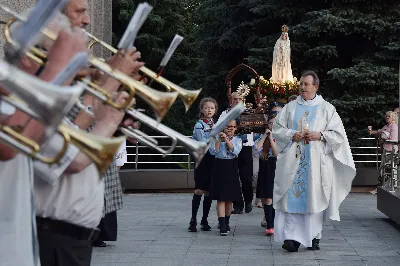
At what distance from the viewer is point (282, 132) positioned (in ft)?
33.8

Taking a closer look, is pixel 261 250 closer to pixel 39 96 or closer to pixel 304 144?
pixel 304 144

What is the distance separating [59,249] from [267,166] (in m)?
8.76

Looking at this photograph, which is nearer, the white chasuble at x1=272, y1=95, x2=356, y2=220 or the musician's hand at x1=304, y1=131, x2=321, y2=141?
the musician's hand at x1=304, y1=131, x2=321, y2=141

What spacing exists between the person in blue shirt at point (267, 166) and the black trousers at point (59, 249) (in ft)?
26.7

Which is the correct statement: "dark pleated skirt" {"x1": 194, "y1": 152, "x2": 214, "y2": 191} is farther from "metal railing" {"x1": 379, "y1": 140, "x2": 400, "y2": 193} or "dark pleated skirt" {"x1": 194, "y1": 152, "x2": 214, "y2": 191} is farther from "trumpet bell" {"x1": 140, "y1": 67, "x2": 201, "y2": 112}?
"trumpet bell" {"x1": 140, "y1": 67, "x2": 201, "y2": 112}

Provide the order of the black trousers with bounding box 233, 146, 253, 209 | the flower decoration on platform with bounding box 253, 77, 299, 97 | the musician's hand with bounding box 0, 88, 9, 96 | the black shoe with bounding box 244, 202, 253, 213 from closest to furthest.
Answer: the musician's hand with bounding box 0, 88, 9, 96 < the black trousers with bounding box 233, 146, 253, 209 < the black shoe with bounding box 244, 202, 253, 213 < the flower decoration on platform with bounding box 253, 77, 299, 97

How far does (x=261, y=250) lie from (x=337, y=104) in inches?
579

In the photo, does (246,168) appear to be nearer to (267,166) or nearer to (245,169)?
(245,169)

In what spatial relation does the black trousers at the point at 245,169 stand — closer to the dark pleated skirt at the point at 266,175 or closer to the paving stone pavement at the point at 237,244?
the paving stone pavement at the point at 237,244

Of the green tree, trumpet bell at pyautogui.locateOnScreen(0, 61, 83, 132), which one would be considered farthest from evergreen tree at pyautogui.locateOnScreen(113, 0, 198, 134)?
trumpet bell at pyautogui.locateOnScreen(0, 61, 83, 132)

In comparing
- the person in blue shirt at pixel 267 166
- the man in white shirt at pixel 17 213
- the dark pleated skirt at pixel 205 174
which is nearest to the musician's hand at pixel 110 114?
the man in white shirt at pixel 17 213

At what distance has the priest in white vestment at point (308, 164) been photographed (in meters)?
10.2

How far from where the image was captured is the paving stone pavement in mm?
9164

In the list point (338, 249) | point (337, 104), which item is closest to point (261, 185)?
point (338, 249)
